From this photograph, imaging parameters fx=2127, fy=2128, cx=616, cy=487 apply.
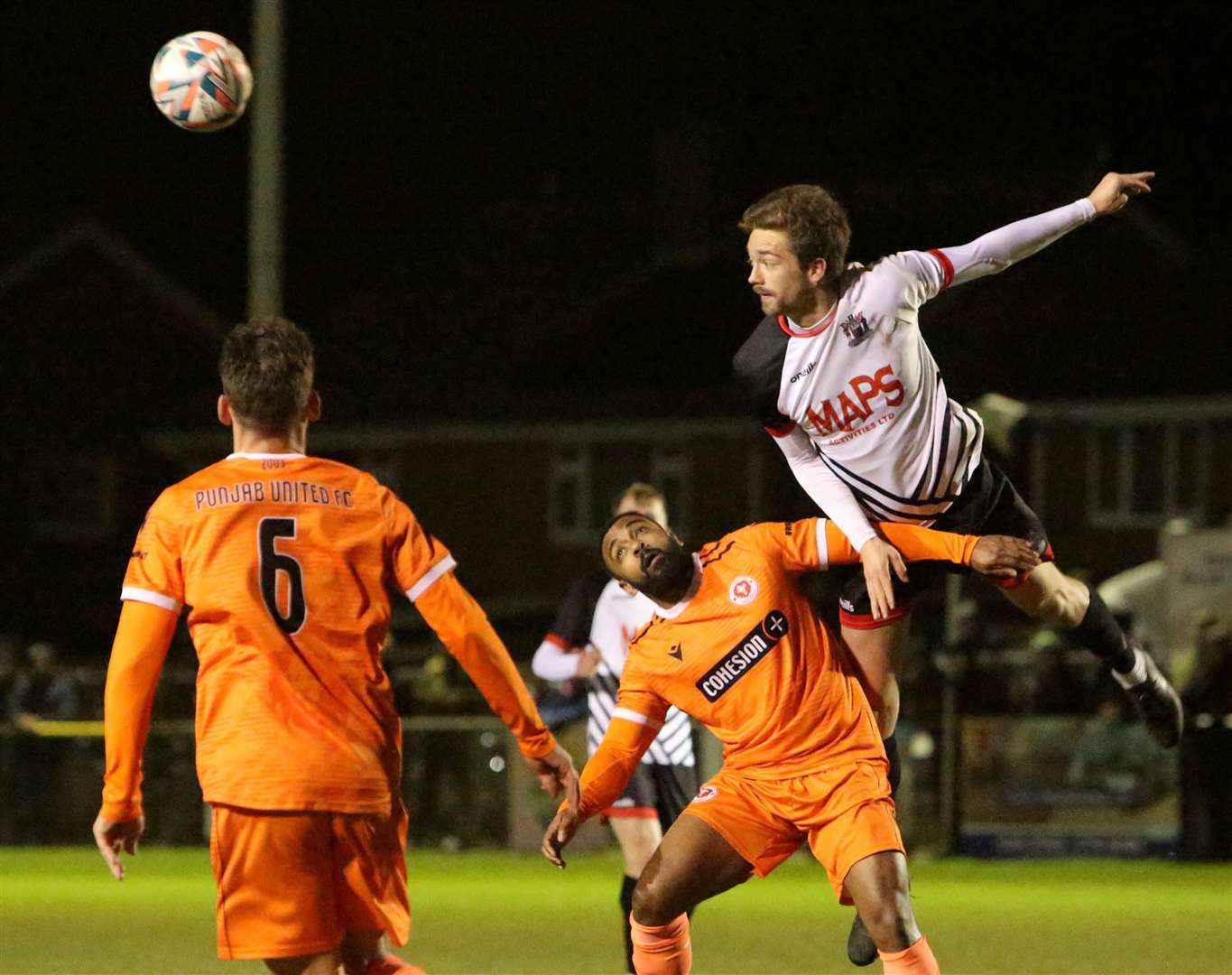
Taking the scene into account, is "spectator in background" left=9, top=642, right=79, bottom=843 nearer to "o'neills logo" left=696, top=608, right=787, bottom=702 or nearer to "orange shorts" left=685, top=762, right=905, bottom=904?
"orange shorts" left=685, top=762, right=905, bottom=904

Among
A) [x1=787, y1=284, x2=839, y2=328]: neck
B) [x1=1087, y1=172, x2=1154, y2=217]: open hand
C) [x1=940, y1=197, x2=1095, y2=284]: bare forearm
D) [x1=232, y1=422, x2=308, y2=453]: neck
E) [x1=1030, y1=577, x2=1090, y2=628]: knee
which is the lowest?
[x1=1030, y1=577, x2=1090, y2=628]: knee

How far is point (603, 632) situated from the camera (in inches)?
407

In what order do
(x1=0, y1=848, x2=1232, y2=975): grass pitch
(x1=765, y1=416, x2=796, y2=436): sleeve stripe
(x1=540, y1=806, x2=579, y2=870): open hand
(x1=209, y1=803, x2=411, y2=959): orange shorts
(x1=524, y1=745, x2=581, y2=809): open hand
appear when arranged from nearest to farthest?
1. (x1=209, y1=803, x2=411, y2=959): orange shorts
2. (x1=524, y1=745, x2=581, y2=809): open hand
3. (x1=540, y1=806, x2=579, y2=870): open hand
4. (x1=765, y1=416, x2=796, y2=436): sleeve stripe
5. (x1=0, y1=848, x2=1232, y2=975): grass pitch

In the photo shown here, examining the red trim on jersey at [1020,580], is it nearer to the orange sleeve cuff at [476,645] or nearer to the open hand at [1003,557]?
the open hand at [1003,557]

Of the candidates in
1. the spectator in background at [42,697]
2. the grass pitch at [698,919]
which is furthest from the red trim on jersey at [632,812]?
the spectator in background at [42,697]

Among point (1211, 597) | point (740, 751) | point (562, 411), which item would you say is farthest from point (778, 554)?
point (562, 411)

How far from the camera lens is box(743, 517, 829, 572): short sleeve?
7.34 m

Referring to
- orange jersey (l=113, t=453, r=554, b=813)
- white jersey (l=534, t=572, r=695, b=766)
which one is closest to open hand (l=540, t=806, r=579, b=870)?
orange jersey (l=113, t=453, r=554, b=813)

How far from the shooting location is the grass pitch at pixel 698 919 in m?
10.7

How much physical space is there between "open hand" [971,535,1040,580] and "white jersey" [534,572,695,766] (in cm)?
338

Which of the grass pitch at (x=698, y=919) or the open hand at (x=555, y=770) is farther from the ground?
the open hand at (x=555, y=770)

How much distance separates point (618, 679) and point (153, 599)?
15.4ft

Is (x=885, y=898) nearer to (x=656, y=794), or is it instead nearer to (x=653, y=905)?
(x=653, y=905)

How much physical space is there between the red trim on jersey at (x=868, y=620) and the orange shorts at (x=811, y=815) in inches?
28.8
